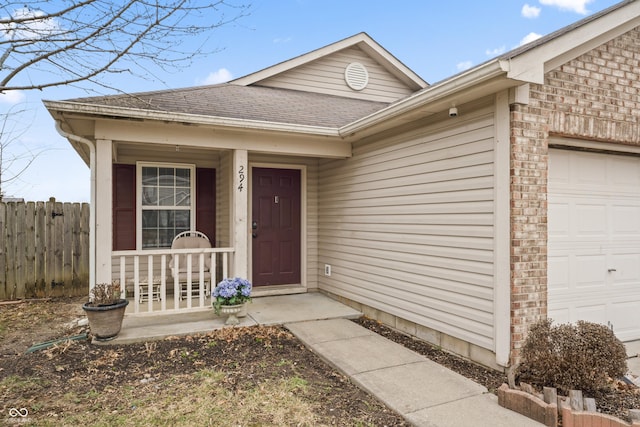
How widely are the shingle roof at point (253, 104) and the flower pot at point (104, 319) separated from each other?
2268 mm

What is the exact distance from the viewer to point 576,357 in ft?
9.17

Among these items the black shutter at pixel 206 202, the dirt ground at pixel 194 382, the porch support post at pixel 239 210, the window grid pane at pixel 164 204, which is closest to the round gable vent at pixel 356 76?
the black shutter at pixel 206 202

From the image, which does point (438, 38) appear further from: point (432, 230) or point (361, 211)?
point (432, 230)

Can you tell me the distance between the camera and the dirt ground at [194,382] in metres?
2.66

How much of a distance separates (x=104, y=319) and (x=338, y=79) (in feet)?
21.2

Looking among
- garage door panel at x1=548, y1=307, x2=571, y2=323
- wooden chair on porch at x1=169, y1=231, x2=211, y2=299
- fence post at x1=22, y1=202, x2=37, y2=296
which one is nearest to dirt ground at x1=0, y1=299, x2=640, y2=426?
garage door panel at x1=548, y1=307, x2=571, y2=323

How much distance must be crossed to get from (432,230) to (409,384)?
1.67 m

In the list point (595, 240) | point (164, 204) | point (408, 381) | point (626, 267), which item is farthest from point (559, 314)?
point (164, 204)

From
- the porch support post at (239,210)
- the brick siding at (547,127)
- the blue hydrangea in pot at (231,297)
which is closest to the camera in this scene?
the brick siding at (547,127)

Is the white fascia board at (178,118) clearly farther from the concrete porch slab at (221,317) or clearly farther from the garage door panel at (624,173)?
the garage door panel at (624,173)

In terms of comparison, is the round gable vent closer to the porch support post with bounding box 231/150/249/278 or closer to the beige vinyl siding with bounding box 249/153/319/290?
the beige vinyl siding with bounding box 249/153/319/290

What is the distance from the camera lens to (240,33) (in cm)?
427

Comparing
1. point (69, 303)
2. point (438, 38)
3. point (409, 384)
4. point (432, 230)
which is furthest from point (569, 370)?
point (438, 38)

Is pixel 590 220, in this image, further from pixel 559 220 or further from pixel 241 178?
pixel 241 178
